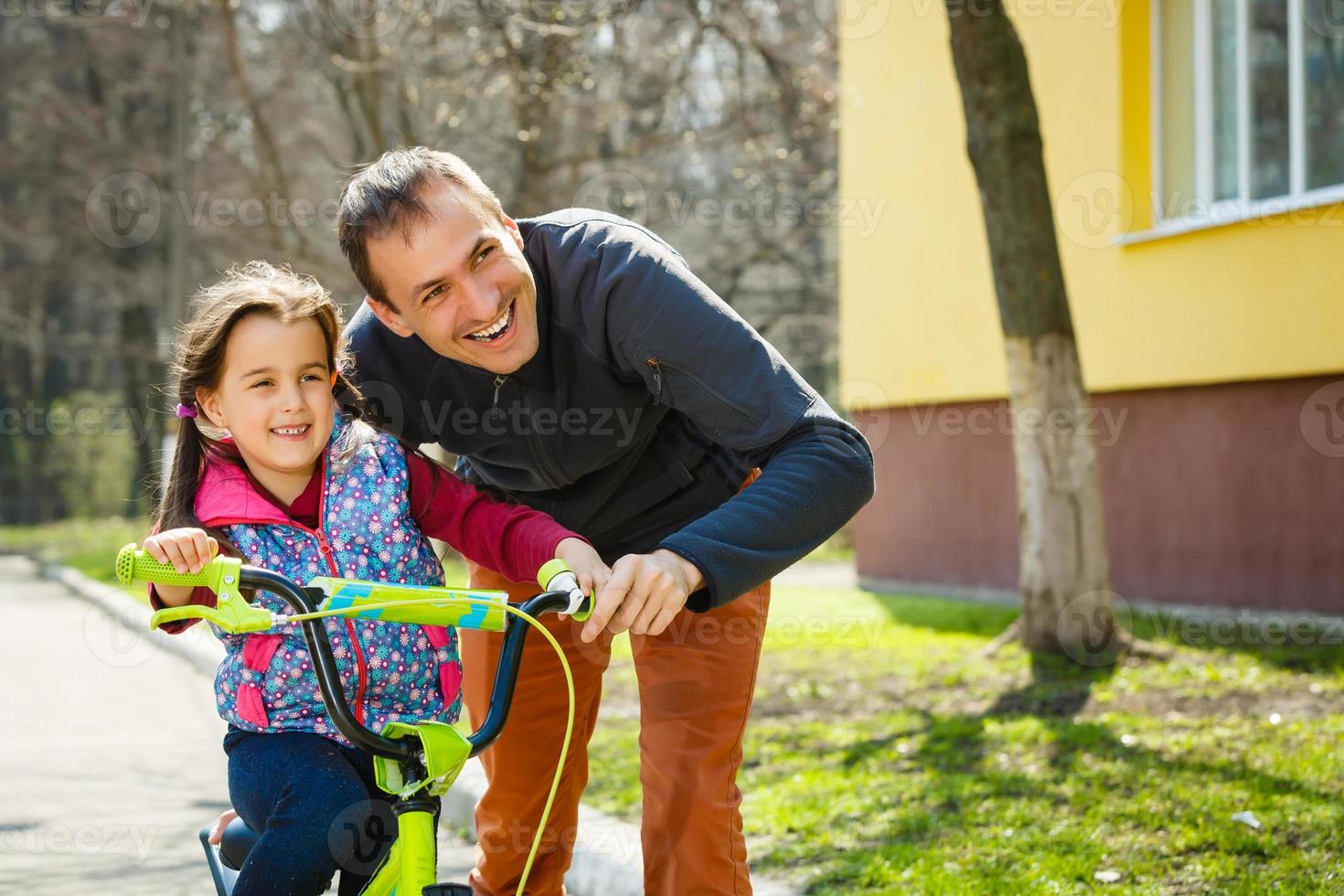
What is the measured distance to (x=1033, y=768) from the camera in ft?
17.6

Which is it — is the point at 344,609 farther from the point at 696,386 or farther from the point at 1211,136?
the point at 1211,136

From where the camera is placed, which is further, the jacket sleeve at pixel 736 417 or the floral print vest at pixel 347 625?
the floral print vest at pixel 347 625

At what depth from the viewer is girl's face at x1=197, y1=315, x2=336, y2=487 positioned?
287 centimetres

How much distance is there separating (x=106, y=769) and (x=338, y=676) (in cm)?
472

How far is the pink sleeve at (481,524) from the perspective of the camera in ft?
9.44

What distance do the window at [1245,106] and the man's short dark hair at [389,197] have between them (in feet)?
22.7

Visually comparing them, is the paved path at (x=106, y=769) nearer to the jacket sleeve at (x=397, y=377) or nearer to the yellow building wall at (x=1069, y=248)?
the jacket sleeve at (x=397, y=377)

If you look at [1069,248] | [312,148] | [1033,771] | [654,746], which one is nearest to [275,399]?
[654,746]

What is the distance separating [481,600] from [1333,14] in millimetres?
8220

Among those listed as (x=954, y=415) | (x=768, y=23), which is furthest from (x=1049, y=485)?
(x=768, y=23)

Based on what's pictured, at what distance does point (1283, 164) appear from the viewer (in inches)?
356

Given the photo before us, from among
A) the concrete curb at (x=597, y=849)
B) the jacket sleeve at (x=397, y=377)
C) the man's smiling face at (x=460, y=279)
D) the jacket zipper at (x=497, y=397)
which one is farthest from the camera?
the concrete curb at (x=597, y=849)

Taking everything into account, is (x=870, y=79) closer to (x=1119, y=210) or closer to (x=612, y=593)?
(x=1119, y=210)

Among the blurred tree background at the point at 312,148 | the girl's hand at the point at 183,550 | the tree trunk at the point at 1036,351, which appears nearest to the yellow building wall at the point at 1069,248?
the blurred tree background at the point at 312,148
